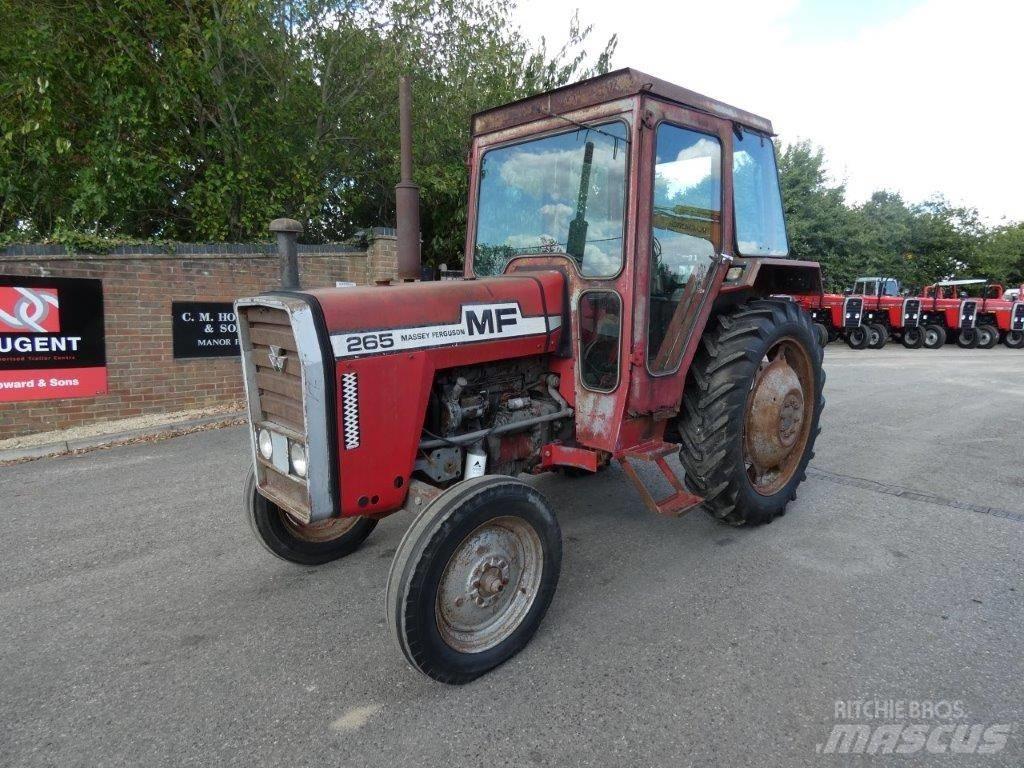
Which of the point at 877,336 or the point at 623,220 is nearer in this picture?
the point at 623,220

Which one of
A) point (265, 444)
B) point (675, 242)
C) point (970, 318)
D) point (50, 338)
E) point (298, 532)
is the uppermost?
point (675, 242)

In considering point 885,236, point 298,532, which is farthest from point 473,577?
point 885,236

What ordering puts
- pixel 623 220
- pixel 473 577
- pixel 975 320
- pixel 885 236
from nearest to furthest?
pixel 473 577 < pixel 623 220 < pixel 975 320 < pixel 885 236

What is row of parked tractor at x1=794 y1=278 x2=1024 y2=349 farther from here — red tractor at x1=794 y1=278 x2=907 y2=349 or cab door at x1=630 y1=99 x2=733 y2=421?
cab door at x1=630 y1=99 x2=733 y2=421

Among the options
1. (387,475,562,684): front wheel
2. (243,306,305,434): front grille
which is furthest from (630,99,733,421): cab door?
(243,306,305,434): front grille

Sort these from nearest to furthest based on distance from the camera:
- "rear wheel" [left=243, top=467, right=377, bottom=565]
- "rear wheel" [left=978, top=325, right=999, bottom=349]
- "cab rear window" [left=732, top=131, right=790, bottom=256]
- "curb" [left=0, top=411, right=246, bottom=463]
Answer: "rear wheel" [left=243, top=467, right=377, bottom=565] < "cab rear window" [left=732, top=131, right=790, bottom=256] < "curb" [left=0, top=411, right=246, bottom=463] < "rear wheel" [left=978, top=325, right=999, bottom=349]

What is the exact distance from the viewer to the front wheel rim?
2.43 m

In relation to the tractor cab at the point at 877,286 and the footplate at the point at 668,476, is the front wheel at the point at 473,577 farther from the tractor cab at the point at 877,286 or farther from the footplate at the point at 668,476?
the tractor cab at the point at 877,286

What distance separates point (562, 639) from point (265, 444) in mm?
1568

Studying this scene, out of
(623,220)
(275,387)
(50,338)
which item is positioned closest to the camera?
(275,387)

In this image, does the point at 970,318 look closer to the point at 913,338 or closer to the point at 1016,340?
the point at 913,338

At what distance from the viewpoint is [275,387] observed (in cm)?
263

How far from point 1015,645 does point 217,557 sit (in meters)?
3.90

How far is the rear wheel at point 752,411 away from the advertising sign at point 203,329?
18.2 ft
